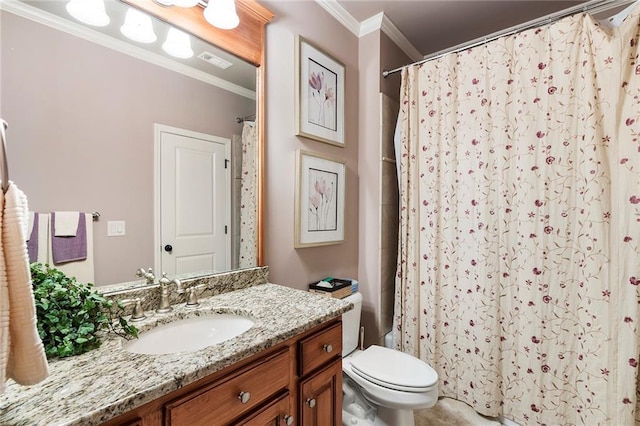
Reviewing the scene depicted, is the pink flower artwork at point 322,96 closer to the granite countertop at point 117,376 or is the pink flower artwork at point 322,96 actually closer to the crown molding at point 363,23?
the crown molding at point 363,23

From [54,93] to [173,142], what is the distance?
37 cm

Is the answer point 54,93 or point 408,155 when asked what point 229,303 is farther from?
point 408,155

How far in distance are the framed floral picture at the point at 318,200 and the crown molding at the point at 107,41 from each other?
1.78ft

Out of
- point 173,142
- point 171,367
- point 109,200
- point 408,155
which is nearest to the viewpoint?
point 171,367

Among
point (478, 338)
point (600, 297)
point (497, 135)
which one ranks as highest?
point (497, 135)

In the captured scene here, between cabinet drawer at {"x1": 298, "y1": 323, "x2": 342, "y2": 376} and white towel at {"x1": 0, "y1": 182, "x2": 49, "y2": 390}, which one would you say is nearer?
white towel at {"x1": 0, "y1": 182, "x2": 49, "y2": 390}

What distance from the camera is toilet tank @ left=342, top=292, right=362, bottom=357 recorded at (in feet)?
5.55

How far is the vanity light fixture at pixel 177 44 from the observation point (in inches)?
46.6

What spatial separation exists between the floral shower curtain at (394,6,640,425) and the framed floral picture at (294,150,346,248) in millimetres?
439

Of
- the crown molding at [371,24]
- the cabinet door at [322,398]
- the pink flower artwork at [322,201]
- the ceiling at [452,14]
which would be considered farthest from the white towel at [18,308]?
the crown molding at [371,24]

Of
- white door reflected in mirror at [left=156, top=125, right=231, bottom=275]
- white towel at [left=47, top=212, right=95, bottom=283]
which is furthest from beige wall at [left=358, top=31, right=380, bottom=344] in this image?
white towel at [left=47, top=212, right=95, bottom=283]

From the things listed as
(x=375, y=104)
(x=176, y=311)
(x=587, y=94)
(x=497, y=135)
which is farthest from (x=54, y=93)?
(x=587, y=94)

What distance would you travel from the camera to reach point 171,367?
2.27 ft

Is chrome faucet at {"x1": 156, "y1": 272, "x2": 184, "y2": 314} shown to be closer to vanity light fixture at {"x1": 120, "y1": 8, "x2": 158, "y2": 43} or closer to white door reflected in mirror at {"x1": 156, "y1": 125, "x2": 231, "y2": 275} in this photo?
white door reflected in mirror at {"x1": 156, "y1": 125, "x2": 231, "y2": 275}
